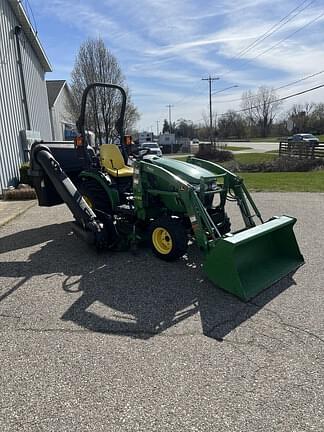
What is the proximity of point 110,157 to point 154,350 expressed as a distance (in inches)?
155

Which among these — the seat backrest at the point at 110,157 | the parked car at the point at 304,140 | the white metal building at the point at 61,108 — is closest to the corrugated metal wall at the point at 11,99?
the seat backrest at the point at 110,157

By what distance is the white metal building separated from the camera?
26281mm

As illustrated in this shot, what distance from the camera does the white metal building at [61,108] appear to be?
26281 mm

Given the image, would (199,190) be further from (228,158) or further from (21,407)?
(228,158)

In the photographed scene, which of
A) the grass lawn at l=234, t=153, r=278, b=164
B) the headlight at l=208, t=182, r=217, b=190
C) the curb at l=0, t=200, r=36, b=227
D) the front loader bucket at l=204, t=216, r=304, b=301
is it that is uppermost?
the headlight at l=208, t=182, r=217, b=190

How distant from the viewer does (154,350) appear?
112 inches

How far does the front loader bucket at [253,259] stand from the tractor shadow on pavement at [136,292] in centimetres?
12

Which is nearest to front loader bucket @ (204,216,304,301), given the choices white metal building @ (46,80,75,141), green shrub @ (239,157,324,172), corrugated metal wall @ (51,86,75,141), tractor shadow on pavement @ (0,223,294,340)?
tractor shadow on pavement @ (0,223,294,340)

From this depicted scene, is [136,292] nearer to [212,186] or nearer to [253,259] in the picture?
[253,259]

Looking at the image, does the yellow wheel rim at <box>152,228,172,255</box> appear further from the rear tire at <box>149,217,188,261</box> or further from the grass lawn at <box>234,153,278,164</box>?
the grass lawn at <box>234,153,278,164</box>

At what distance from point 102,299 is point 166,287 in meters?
0.73

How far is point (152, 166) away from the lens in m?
4.83

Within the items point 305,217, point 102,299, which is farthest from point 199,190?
point 305,217

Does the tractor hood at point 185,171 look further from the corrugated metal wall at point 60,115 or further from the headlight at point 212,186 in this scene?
the corrugated metal wall at point 60,115
